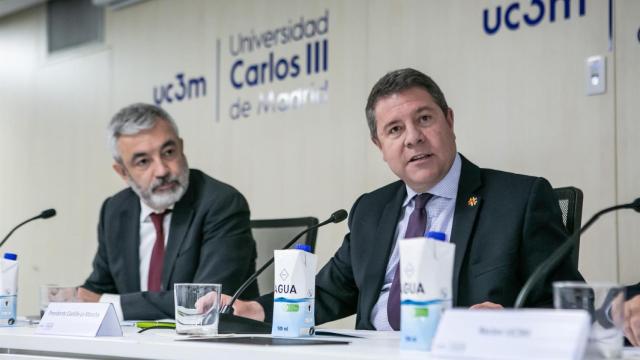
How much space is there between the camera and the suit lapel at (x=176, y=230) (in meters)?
3.32

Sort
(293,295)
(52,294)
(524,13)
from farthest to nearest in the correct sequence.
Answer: (524,13), (52,294), (293,295)

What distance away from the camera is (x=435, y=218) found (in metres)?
2.55

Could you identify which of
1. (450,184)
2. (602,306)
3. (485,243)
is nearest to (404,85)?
(450,184)

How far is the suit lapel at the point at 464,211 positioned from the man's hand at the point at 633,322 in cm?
69

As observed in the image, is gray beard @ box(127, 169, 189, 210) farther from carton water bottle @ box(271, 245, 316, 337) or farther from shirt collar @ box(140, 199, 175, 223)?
carton water bottle @ box(271, 245, 316, 337)

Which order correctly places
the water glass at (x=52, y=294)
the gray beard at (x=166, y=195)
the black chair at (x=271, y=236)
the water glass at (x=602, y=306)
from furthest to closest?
the gray beard at (x=166, y=195) → the black chair at (x=271, y=236) → the water glass at (x=52, y=294) → the water glass at (x=602, y=306)

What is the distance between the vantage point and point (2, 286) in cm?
240

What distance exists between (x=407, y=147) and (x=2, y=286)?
50.1 inches

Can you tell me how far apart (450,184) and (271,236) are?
38.0 inches

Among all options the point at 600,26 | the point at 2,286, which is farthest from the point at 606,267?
the point at 2,286

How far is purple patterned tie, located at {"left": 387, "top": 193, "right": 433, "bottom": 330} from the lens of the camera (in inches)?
95.1

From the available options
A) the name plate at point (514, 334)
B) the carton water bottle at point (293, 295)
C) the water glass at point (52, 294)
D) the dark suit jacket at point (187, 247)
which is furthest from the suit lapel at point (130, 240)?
the name plate at point (514, 334)

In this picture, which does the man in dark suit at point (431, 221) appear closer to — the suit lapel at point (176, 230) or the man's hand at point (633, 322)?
the man's hand at point (633, 322)

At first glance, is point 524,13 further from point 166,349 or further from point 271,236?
point 166,349
